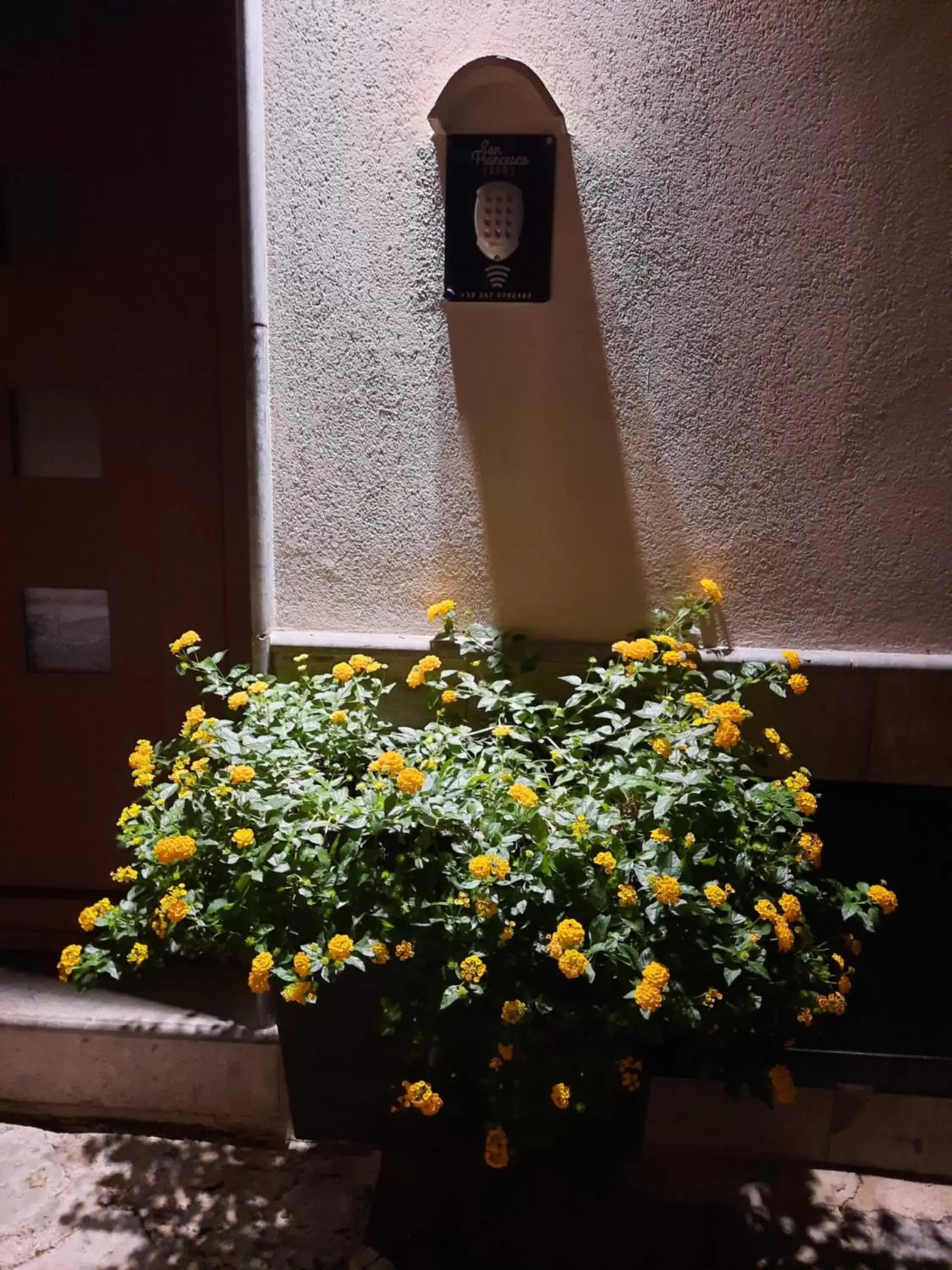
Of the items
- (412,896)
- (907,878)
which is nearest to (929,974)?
(907,878)

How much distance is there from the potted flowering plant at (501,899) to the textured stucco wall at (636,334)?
1.25 ft

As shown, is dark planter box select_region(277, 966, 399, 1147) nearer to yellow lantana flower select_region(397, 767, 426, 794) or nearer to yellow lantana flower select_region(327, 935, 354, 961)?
yellow lantana flower select_region(327, 935, 354, 961)

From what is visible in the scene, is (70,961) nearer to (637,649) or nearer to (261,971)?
(261,971)

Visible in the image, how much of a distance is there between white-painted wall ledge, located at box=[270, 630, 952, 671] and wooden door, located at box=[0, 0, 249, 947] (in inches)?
9.5

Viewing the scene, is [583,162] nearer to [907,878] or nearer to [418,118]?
[418,118]

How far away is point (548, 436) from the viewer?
8.38 ft

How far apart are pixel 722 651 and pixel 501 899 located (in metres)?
1.02

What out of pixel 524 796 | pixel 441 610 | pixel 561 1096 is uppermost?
pixel 441 610

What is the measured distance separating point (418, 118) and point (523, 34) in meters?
0.34

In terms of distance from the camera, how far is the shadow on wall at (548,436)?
2438 millimetres

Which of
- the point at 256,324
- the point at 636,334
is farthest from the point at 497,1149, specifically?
the point at 256,324

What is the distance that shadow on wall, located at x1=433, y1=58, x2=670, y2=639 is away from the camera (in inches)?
96.0

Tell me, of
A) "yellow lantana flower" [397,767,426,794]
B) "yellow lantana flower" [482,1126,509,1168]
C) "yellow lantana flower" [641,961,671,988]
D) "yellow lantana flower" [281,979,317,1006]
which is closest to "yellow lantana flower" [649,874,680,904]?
"yellow lantana flower" [641,961,671,988]

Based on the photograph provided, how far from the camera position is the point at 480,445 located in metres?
2.57
